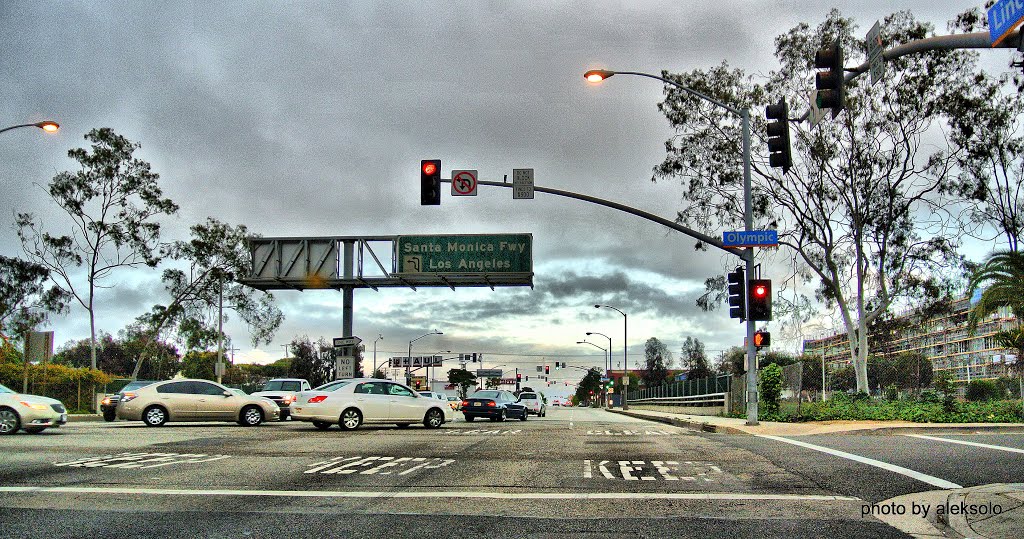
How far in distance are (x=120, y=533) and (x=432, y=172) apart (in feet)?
44.6

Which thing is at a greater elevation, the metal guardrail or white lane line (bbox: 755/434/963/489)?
white lane line (bbox: 755/434/963/489)

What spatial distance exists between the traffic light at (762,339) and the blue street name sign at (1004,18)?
12.3 metres

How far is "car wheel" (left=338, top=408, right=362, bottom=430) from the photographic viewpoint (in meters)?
20.4

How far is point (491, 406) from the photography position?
3209 cm

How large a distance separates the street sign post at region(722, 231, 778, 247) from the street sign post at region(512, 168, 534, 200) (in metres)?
5.30

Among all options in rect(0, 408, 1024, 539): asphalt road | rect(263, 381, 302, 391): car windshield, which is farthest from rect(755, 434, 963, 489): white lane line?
rect(263, 381, 302, 391): car windshield

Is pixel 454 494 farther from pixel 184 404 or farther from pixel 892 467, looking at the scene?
pixel 184 404

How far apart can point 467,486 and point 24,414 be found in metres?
13.4

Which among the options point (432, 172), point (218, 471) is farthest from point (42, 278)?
point (218, 471)

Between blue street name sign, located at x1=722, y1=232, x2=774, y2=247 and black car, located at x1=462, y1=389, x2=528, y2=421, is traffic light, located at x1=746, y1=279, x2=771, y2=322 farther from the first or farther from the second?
black car, located at x1=462, y1=389, x2=528, y2=421

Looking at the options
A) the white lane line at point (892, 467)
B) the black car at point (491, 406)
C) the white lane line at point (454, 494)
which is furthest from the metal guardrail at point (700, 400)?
the white lane line at point (454, 494)

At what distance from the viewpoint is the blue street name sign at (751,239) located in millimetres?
20562

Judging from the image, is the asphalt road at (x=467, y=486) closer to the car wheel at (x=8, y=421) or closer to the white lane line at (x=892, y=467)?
the white lane line at (x=892, y=467)

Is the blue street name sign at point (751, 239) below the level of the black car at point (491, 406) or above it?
above
